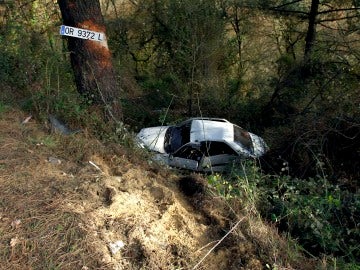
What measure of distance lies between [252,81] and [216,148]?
5.67 m

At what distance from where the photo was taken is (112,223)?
330cm

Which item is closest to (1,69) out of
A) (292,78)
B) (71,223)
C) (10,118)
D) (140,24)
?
(10,118)

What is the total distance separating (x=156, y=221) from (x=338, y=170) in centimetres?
398

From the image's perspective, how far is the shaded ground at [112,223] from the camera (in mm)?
2979

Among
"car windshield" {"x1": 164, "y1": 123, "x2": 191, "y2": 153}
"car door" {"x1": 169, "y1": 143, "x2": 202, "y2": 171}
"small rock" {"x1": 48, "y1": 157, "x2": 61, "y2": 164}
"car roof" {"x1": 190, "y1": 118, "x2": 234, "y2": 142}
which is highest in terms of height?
"small rock" {"x1": 48, "y1": 157, "x2": 61, "y2": 164}

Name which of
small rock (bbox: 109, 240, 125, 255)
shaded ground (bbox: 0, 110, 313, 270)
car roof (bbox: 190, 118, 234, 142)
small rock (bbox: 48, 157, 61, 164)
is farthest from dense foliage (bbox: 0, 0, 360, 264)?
small rock (bbox: 109, 240, 125, 255)

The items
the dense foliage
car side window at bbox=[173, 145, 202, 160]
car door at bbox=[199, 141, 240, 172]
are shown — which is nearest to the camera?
the dense foliage

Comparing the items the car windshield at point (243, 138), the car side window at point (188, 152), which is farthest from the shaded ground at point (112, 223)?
the car windshield at point (243, 138)

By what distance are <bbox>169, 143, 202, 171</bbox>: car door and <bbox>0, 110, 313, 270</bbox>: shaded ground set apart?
137 inches

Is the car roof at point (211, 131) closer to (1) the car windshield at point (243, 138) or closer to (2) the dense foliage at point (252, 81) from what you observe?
(1) the car windshield at point (243, 138)

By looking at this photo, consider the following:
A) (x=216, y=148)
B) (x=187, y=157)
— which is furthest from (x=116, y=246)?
(x=216, y=148)

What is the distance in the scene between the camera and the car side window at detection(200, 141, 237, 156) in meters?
8.02

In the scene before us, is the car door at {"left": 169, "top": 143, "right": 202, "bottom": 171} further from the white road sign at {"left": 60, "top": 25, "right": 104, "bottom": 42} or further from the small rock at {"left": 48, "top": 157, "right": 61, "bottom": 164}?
the small rock at {"left": 48, "top": 157, "right": 61, "bottom": 164}

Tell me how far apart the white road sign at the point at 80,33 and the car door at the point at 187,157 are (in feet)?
10.2
